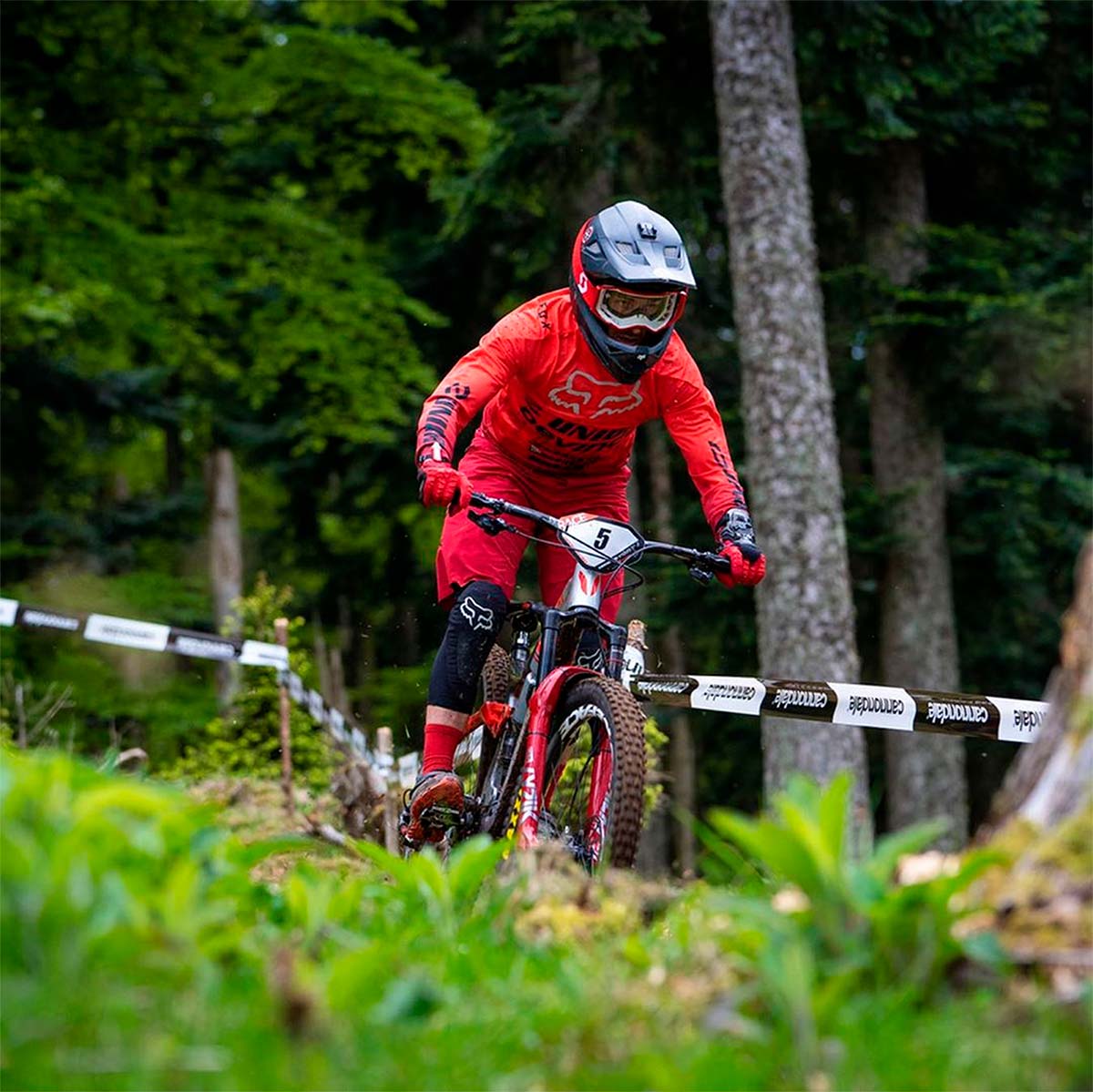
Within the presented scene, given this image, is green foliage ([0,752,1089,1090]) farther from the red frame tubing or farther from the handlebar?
the handlebar

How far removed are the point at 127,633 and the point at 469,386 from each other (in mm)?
5217

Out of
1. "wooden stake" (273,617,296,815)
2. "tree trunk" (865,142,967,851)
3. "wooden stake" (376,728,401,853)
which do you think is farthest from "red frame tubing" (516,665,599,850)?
"tree trunk" (865,142,967,851)

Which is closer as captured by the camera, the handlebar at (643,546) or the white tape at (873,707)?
the handlebar at (643,546)

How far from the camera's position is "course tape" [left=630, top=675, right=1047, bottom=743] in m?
6.89

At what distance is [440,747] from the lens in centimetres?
620

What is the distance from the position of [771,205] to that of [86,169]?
33.1 ft

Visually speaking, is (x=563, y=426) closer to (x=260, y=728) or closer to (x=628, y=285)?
(x=628, y=285)

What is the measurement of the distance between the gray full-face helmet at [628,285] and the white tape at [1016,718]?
216cm

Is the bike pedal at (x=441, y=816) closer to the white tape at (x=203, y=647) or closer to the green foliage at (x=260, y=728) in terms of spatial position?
the white tape at (x=203, y=647)

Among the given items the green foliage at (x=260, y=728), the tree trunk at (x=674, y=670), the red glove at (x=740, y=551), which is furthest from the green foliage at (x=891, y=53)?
the red glove at (x=740, y=551)

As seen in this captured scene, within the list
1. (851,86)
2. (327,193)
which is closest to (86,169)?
(327,193)

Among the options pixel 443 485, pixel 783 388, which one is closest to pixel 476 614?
pixel 443 485

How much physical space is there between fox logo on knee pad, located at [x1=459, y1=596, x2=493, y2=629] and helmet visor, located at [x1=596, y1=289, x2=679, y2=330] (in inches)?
44.4

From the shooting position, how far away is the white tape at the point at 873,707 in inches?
278
